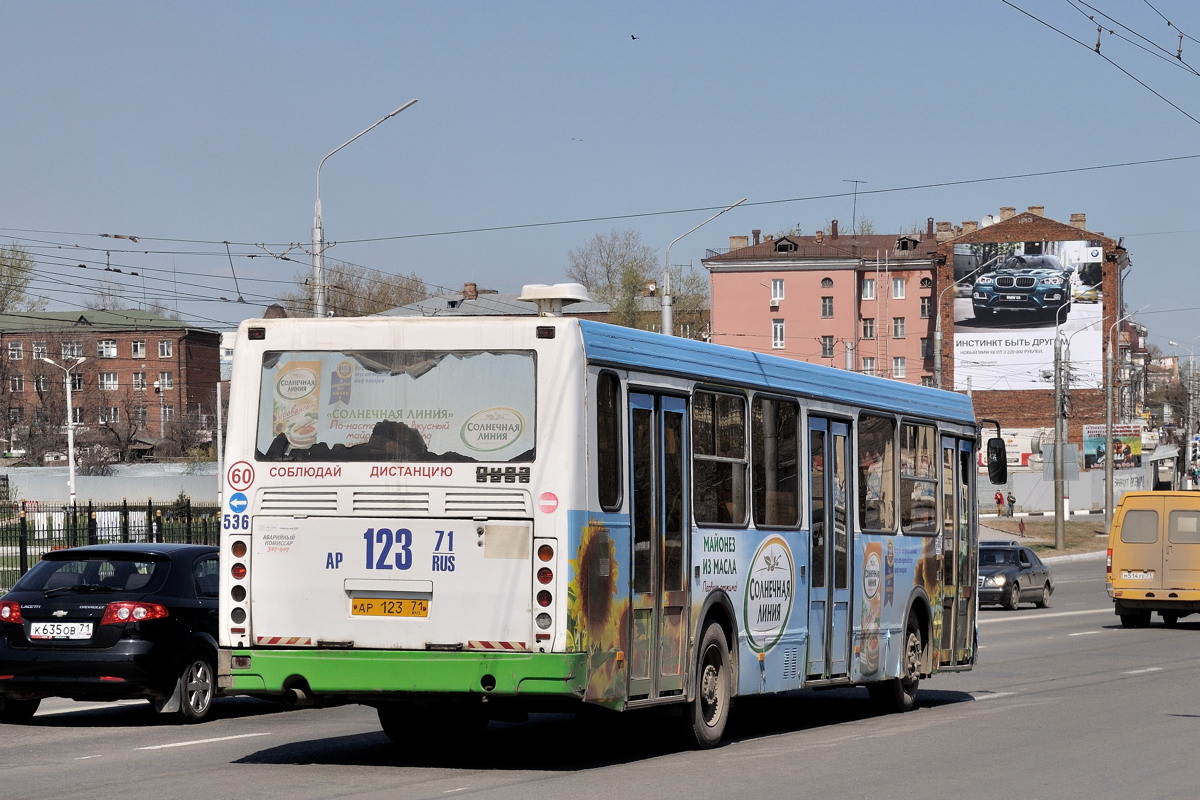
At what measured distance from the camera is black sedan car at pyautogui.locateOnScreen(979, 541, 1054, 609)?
35.8 metres

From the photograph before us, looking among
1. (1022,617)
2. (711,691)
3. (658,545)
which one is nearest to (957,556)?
(711,691)

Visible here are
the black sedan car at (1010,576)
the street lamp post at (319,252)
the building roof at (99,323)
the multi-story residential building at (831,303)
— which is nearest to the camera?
the street lamp post at (319,252)

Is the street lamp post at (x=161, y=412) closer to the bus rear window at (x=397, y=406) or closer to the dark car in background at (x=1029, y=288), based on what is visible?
the dark car in background at (x=1029, y=288)

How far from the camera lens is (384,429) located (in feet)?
33.2

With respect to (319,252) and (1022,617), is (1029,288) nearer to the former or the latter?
(1022,617)

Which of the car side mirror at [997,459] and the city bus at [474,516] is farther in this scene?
the car side mirror at [997,459]

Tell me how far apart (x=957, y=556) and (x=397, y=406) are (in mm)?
8394

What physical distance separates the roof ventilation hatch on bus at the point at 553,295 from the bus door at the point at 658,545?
719mm

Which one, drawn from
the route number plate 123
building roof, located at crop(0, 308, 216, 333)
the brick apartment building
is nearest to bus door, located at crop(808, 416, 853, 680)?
the route number plate 123

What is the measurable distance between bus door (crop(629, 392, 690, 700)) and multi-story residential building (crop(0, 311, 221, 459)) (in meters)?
85.7

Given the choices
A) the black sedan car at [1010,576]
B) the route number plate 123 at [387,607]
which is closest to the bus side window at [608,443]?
the route number plate 123 at [387,607]

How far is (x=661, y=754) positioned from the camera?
11.3m

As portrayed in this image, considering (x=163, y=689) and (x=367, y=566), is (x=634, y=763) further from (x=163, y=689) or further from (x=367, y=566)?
(x=163, y=689)

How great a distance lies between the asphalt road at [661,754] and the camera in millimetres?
9656
